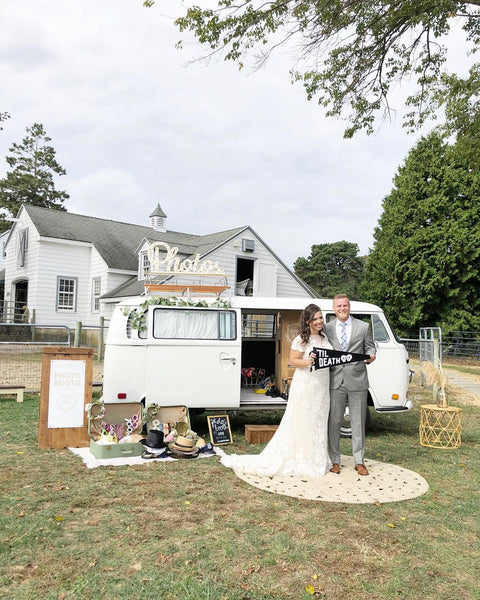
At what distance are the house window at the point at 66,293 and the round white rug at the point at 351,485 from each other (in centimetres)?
1976

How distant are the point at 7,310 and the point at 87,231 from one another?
19.8 ft

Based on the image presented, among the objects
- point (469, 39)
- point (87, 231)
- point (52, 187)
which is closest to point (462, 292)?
point (469, 39)

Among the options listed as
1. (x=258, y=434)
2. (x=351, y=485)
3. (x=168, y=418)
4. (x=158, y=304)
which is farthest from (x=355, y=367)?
(x=158, y=304)

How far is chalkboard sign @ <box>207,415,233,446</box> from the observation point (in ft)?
24.0

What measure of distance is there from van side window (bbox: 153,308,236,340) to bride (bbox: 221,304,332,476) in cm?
193

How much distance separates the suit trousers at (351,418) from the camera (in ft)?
19.5

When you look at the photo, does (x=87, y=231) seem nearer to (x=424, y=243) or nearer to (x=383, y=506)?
(x=424, y=243)

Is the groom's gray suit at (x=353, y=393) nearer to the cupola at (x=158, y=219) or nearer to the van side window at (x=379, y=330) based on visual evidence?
the van side window at (x=379, y=330)

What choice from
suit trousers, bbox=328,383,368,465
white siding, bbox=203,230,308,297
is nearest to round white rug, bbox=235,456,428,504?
suit trousers, bbox=328,383,368,465

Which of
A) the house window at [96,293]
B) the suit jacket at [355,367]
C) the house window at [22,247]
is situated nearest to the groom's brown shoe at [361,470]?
the suit jacket at [355,367]

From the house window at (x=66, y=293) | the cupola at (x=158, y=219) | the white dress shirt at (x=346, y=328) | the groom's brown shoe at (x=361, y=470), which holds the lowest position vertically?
the groom's brown shoe at (x=361, y=470)

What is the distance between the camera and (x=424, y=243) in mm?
24656

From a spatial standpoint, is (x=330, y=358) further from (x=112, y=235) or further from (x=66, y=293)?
(x=112, y=235)

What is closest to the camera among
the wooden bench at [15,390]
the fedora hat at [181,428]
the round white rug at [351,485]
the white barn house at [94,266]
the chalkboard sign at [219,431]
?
the round white rug at [351,485]
